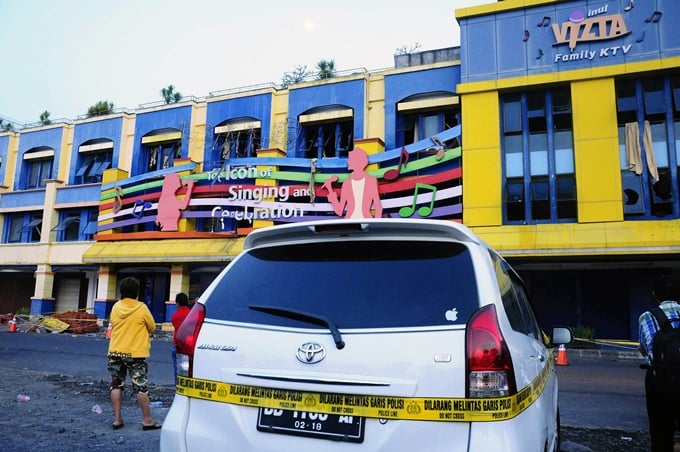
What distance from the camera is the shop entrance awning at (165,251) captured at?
22891mm

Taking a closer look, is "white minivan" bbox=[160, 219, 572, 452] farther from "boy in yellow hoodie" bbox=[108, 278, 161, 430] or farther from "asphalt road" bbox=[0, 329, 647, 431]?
"asphalt road" bbox=[0, 329, 647, 431]

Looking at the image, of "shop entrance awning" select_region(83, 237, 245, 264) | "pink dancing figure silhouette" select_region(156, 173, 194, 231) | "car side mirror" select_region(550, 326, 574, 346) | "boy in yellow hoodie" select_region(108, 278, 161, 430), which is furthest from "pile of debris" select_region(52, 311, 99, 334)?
"car side mirror" select_region(550, 326, 574, 346)

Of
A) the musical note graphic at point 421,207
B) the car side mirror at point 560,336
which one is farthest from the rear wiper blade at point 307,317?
the musical note graphic at point 421,207

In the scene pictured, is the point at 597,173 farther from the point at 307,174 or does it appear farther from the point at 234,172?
the point at 234,172

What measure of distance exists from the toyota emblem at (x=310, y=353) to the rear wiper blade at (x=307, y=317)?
0.08 meters

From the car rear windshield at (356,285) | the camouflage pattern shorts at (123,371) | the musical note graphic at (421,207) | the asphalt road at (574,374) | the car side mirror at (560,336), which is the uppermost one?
the musical note graphic at (421,207)

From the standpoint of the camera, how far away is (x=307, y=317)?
96.9 inches

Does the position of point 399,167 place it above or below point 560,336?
above

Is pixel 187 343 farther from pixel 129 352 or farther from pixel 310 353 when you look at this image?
pixel 129 352

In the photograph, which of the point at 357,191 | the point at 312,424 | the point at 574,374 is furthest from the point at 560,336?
the point at 357,191

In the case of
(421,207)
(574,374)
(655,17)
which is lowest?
(574,374)

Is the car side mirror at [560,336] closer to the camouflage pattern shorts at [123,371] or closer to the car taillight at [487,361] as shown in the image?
the car taillight at [487,361]

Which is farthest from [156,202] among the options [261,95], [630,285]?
[630,285]

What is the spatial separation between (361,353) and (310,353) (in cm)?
24
